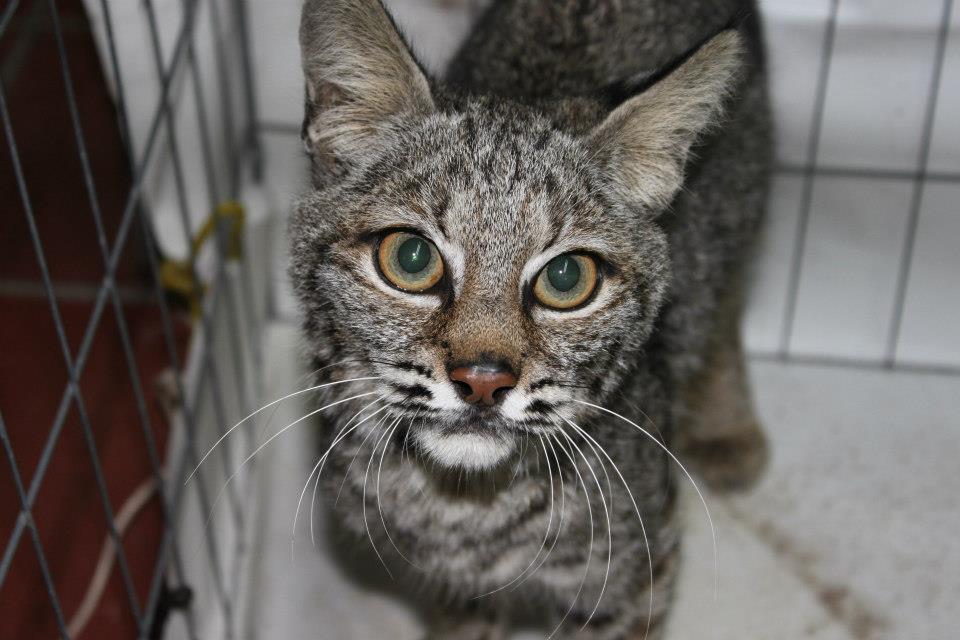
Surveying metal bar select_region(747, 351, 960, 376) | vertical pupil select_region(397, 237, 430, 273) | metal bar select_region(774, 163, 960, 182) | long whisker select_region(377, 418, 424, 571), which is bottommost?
metal bar select_region(747, 351, 960, 376)

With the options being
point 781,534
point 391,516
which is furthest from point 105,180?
point 781,534

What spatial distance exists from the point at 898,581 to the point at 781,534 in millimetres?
279

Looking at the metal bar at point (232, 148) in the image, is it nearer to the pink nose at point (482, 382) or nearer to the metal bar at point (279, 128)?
the metal bar at point (279, 128)

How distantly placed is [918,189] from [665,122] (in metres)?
1.50

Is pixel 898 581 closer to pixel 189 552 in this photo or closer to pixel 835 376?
pixel 835 376

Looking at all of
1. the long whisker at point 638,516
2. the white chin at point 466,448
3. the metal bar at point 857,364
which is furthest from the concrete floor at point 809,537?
the white chin at point 466,448

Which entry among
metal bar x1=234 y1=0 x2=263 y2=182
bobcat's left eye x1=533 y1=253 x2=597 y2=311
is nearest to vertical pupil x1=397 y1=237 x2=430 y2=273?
bobcat's left eye x1=533 y1=253 x2=597 y2=311

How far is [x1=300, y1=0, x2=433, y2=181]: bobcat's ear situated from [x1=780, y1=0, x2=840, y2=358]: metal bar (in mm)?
1518

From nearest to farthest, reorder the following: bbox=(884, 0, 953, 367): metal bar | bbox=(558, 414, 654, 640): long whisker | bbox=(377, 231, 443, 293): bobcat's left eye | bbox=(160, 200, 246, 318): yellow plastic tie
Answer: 1. bbox=(377, 231, 443, 293): bobcat's left eye
2. bbox=(558, 414, 654, 640): long whisker
3. bbox=(160, 200, 246, 318): yellow plastic tie
4. bbox=(884, 0, 953, 367): metal bar

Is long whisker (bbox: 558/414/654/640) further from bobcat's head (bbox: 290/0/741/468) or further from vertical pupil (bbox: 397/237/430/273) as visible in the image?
vertical pupil (bbox: 397/237/430/273)

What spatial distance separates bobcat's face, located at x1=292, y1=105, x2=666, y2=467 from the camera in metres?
1.58

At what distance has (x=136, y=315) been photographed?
303 cm

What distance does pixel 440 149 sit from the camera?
1.72m

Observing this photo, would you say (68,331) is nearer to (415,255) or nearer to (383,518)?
(383,518)
